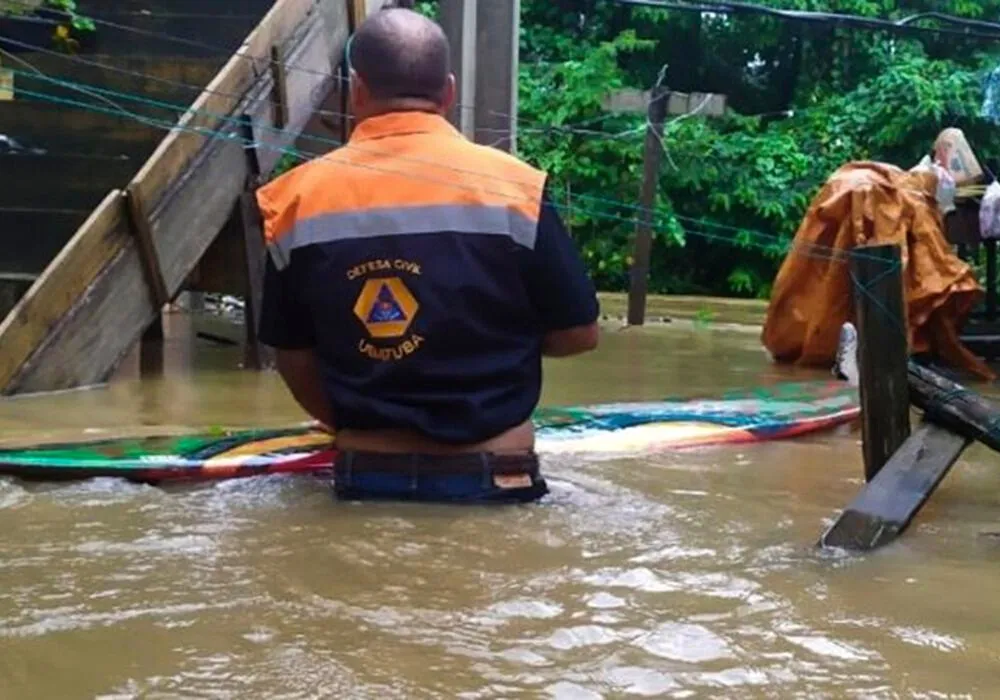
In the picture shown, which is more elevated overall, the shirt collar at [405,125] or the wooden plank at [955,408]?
the shirt collar at [405,125]

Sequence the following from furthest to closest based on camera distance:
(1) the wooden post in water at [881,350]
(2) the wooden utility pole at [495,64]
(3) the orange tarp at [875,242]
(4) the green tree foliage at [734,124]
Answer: (4) the green tree foliage at [734,124] < (2) the wooden utility pole at [495,64] < (3) the orange tarp at [875,242] < (1) the wooden post in water at [881,350]

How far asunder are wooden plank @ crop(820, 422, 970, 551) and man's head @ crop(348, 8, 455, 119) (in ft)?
4.64

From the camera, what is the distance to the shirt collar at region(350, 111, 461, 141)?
3.58 meters

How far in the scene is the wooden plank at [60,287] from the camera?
5.80 m

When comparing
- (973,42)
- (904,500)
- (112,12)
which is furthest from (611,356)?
(973,42)

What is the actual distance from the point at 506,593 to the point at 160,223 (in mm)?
4022

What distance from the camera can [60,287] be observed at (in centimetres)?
593

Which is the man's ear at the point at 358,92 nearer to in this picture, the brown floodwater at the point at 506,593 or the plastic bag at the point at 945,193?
the brown floodwater at the point at 506,593

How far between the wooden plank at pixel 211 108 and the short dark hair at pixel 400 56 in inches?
113

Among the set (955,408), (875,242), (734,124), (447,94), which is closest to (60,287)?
(447,94)

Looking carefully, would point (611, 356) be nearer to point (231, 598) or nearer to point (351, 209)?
point (351, 209)

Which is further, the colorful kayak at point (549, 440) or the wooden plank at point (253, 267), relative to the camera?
the wooden plank at point (253, 267)

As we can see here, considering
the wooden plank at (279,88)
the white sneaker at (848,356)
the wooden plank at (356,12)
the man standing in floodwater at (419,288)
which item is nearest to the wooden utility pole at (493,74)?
the wooden plank at (356,12)

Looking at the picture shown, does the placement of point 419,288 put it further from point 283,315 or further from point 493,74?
point 493,74
